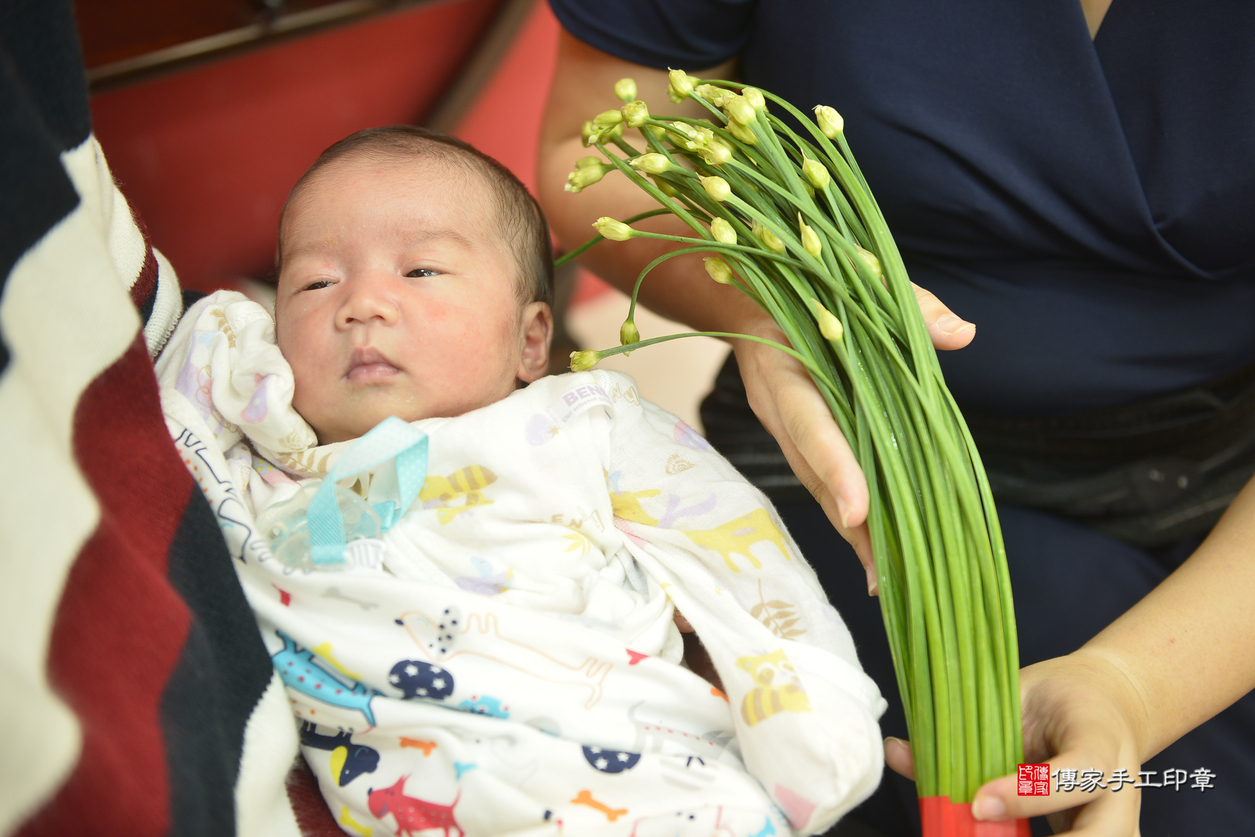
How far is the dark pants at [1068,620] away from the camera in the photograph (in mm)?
749

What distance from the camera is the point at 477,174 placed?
2.76 ft

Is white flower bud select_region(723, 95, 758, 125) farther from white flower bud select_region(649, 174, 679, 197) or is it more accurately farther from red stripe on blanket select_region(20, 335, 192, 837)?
red stripe on blanket select_region(20, 335, 192, 837)

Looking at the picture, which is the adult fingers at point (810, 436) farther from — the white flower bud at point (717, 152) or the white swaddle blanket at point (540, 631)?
the white flower bud at point (717, 152)

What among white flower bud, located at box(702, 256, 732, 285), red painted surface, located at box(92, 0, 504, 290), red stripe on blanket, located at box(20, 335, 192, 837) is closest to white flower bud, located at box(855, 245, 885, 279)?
white flower bud, located at box(702, 256, 732, 285)

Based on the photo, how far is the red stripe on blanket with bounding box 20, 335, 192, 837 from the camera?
375 mm

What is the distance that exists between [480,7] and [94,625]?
195 centimetres

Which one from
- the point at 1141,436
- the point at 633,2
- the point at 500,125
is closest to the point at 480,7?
the point at 500,125

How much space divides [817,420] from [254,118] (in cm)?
170

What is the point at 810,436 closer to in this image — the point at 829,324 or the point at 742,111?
the point at 829,324

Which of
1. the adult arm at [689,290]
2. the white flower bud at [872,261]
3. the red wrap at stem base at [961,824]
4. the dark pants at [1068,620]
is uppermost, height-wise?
the white flower bud at [872,261]

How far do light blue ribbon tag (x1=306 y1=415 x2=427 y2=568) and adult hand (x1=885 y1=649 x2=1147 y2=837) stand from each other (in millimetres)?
451

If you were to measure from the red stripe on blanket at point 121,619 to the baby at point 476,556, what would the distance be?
12 centimetres

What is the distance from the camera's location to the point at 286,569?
2.01 feet

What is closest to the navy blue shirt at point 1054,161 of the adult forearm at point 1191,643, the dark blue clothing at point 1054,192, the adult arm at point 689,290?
the dark blue clothing at point 1054,192
